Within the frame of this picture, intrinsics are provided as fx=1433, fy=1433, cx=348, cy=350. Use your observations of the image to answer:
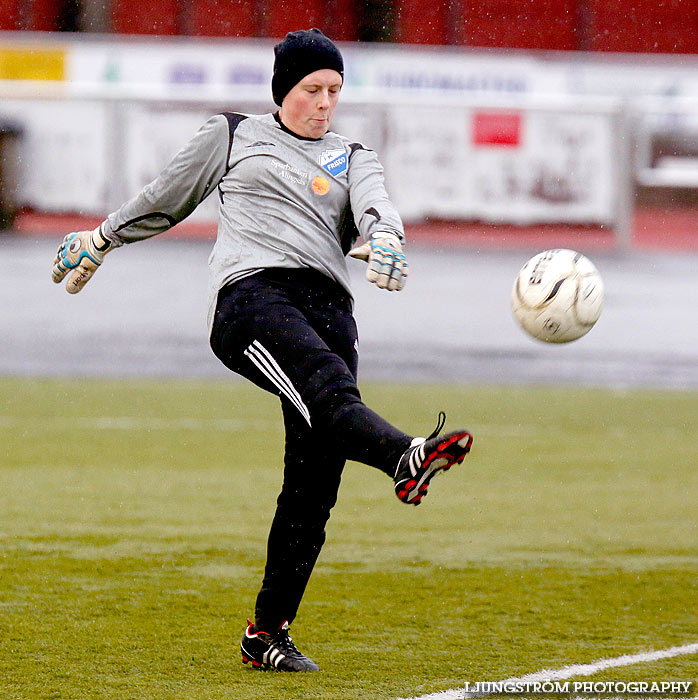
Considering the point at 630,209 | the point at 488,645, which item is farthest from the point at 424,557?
the point at 630,209

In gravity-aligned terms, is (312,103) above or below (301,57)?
below

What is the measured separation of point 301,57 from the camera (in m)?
4.40

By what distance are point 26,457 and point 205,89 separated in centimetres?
996

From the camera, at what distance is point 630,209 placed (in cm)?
1702

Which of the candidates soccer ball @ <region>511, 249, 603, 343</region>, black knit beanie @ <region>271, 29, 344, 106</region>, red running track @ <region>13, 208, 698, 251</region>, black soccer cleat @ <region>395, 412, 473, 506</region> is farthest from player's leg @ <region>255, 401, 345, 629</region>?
red running track @ <region>13, 208, 698, 251</region>

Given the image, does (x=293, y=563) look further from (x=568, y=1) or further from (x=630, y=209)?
(x=568, y=1)

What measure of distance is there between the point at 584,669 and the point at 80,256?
6.90 ft

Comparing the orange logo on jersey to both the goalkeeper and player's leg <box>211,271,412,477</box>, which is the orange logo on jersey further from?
player's leg <box>211,271,412,477</box>

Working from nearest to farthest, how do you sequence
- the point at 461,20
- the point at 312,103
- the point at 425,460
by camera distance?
the point at 425,460 < the point at 312,103 < the point at 461,20

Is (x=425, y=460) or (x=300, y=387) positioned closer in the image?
(x=425, y=460)

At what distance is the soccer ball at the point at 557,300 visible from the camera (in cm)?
462

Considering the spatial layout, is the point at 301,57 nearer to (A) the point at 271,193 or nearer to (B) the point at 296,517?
(A) the point at 271,193

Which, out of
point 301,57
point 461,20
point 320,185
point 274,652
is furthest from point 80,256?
point 461,20

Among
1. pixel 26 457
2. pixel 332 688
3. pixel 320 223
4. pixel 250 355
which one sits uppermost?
pixel 320 223
